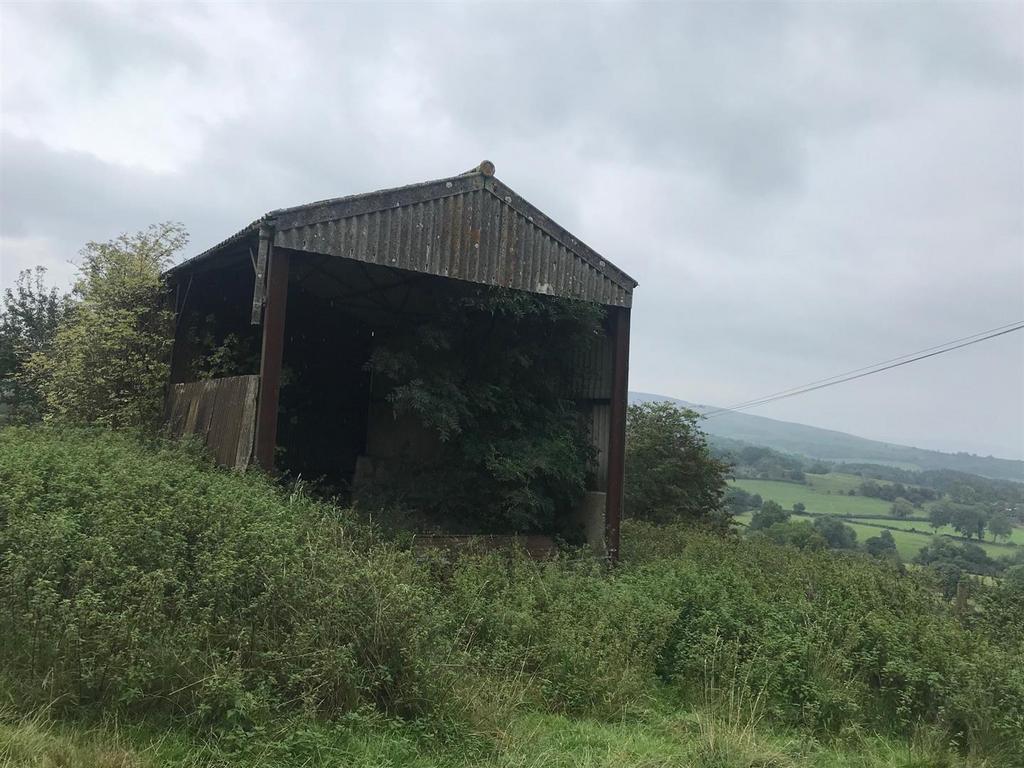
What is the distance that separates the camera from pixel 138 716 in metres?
4.19

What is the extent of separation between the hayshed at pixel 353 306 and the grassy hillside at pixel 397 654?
2723 mm

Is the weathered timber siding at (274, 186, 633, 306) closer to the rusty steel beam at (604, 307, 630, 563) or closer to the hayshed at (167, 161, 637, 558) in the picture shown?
the hayshed at (167, 161, 637, 558)

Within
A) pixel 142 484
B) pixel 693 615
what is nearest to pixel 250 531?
pixel 142 484

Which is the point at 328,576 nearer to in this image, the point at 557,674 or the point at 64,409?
the point at 557,674

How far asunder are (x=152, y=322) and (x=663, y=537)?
34.6 ft

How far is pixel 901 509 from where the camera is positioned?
3856 cm

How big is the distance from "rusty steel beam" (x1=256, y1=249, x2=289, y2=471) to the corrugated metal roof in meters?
0.32

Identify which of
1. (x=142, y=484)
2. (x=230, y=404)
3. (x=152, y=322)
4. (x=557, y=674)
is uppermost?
(x=152, y=322)

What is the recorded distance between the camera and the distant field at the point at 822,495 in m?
39.6

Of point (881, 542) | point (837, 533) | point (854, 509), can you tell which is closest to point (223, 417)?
point (881, 542)

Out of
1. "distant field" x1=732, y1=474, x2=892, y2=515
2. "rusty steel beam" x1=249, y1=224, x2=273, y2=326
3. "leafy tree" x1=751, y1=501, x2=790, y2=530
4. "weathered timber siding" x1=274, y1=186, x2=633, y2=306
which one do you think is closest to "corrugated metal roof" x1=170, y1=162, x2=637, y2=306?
"weathered timber siding" x1=274, y1=186, x2=633, y2=306

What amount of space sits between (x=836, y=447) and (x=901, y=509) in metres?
82.4

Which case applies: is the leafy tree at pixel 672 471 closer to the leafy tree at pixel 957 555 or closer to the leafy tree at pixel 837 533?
the leafy tree at pixel 957 555

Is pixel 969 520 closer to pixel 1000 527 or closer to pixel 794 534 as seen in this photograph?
pixel 1000 527
